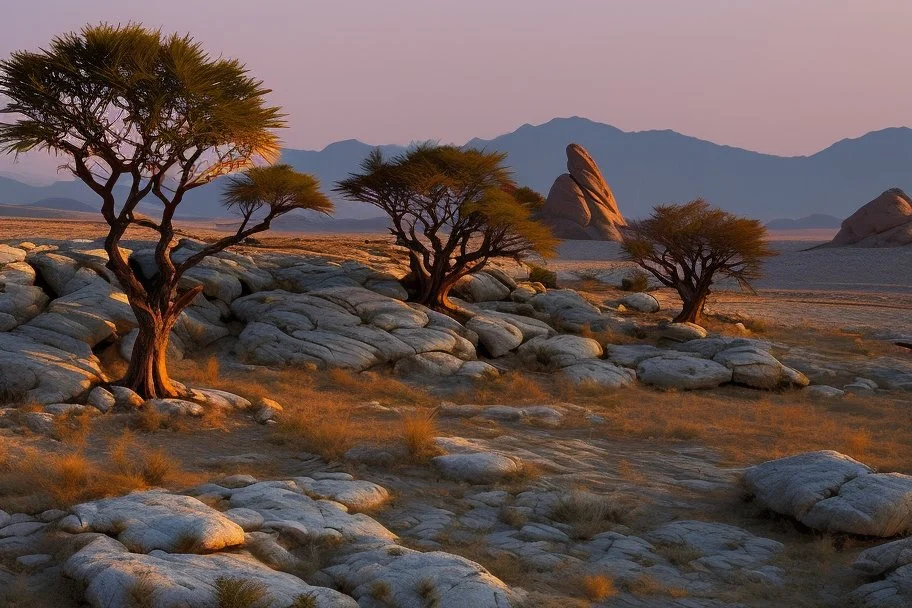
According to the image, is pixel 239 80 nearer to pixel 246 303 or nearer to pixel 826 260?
pixel 246 303

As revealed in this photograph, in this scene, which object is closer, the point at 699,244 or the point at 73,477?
the point at 73,477

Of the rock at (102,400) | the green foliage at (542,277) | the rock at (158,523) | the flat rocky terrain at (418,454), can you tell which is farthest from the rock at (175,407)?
the green foliage at (542,277)

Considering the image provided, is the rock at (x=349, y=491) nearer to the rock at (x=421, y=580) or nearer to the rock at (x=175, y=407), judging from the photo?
the rock at (x=421, y=580)

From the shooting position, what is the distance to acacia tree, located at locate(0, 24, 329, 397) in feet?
41.9

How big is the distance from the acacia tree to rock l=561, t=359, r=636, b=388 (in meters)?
9.65

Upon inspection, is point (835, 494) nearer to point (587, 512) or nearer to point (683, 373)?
point (587, 512)

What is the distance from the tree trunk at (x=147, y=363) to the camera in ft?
46.0

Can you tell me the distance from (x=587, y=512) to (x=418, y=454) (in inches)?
114

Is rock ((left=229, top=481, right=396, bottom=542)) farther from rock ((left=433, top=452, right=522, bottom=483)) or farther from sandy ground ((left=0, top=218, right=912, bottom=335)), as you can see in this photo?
sandy ground ((left=0, top=218, right=912, bottom=335))

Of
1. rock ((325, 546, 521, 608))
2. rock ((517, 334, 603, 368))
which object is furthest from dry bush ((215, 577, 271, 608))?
rock ((517, 334, 603, 368))

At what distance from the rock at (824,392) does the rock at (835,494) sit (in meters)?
9.61

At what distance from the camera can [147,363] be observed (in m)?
14.0

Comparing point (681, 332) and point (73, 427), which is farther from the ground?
point (681, 332)

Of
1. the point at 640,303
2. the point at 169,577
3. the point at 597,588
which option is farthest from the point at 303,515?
the point at 640,303
